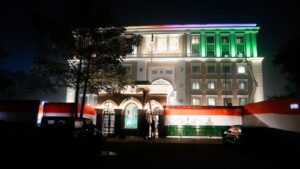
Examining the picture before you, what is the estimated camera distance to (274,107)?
852 inches

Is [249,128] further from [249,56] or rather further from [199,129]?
[249,56]

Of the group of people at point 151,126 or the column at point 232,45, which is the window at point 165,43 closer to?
the column at point 232,45

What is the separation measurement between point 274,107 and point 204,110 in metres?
10.5

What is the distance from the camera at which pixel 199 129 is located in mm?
30750

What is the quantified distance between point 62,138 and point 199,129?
2196 cm

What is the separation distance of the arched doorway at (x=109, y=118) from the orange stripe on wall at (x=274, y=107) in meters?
14.9

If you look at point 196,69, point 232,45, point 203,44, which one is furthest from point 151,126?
point 232,45

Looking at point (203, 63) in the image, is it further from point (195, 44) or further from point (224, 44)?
point (224, 44)

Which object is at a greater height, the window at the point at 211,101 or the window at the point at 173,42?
the window at the point at 173,42

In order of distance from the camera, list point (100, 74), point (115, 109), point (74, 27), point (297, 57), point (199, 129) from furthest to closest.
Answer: point (297, 57) < point (199, 129) < point (115, 109) < point (100, 74) < point (74, 27)

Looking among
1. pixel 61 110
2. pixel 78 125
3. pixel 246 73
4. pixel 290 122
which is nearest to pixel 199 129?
pixel 290 122

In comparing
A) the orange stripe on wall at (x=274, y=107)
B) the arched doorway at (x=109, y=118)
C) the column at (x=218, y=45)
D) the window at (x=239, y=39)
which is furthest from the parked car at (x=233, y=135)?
the window at (x=239, y=39)

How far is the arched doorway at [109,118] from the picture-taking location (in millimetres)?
28000

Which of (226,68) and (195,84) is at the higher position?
(226,68)
